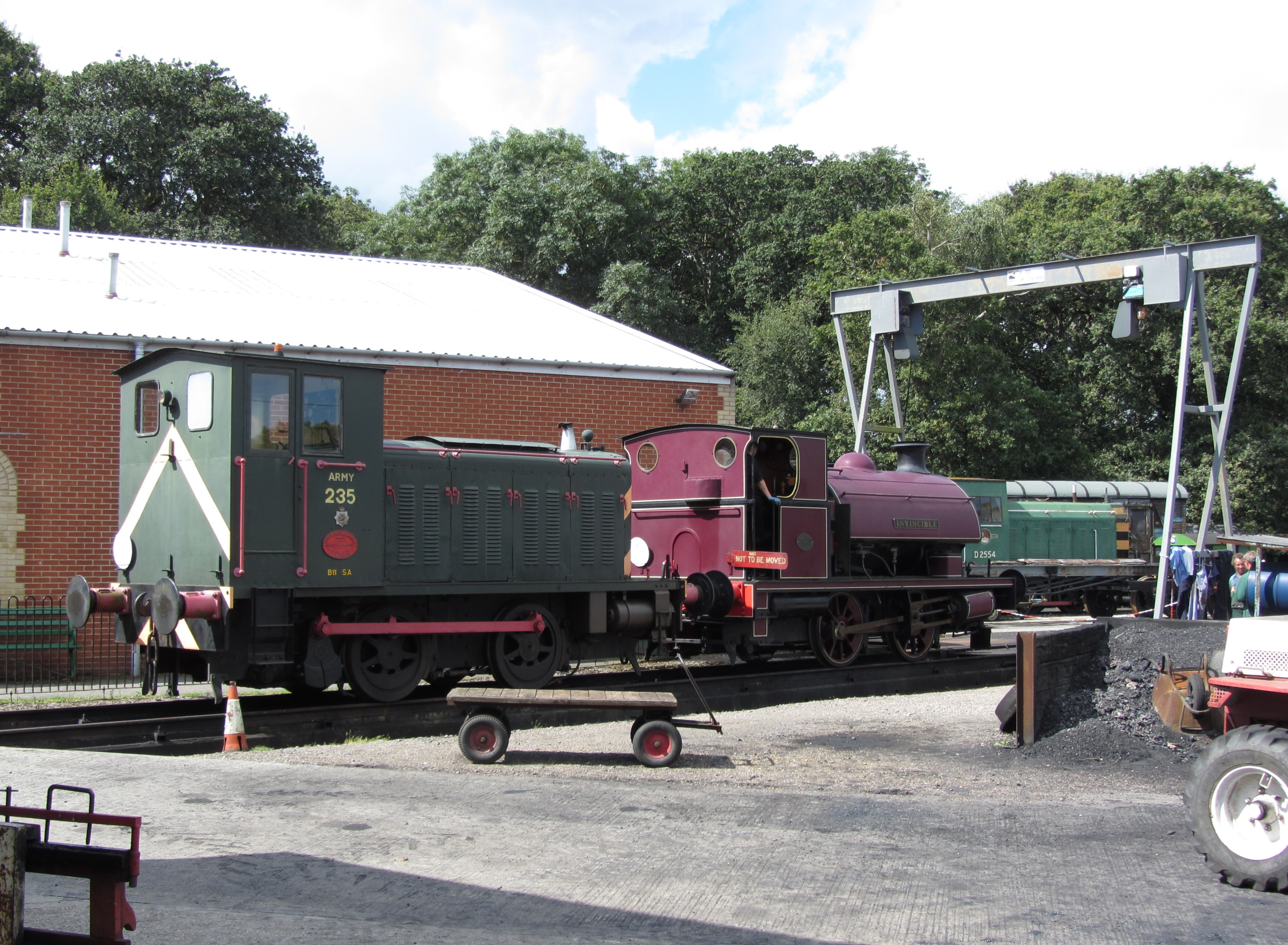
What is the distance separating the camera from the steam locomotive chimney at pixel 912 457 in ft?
55.7

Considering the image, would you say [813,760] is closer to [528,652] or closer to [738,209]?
[528,652]

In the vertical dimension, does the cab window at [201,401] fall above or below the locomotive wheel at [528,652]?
above

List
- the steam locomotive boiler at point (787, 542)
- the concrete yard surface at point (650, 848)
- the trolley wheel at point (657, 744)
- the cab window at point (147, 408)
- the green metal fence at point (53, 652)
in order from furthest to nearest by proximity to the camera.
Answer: the green metal fence at point (53, 652), the steam locomotive boiler at point (787, 542), the cab window at point (147, 408), the trolley wheel at point (657, 744), the concrete yard surface at point (650, 848)

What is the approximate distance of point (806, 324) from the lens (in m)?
36.4

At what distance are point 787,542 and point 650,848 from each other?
773 cm

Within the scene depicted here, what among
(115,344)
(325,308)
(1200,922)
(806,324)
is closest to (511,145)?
(806,324)

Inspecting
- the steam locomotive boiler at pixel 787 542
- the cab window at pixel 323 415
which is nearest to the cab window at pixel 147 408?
the cab window at pixel 323 415

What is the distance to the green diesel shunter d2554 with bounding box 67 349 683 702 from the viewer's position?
958cm

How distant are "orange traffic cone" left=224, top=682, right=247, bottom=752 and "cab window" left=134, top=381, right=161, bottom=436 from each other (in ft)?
8.83

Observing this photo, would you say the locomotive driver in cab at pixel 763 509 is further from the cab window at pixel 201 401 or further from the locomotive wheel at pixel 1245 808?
the locomotive wheel at pixel 1245 808

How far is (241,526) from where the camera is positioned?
372 inches

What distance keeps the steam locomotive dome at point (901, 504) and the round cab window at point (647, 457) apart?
7.81 feet

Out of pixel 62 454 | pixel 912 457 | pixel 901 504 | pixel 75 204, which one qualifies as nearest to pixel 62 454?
pixel 62 454

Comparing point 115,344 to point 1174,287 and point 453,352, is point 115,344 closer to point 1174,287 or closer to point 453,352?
point 453,352
